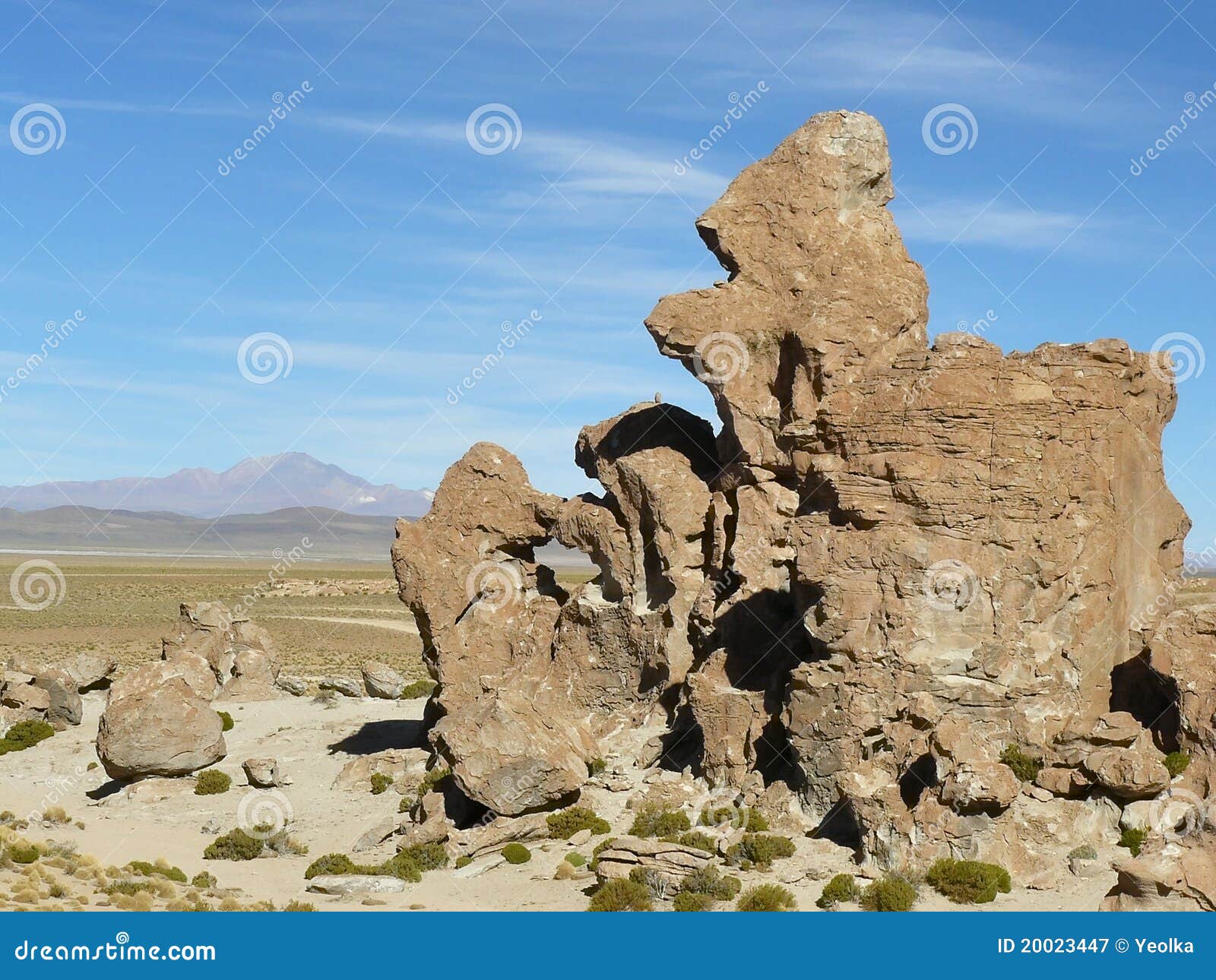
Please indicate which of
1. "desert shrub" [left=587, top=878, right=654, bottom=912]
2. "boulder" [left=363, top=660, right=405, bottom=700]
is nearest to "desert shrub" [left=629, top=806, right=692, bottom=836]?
"desert shrub" [left=587, top=878, right=654, bottom=912]

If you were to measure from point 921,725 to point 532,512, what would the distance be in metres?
14.4

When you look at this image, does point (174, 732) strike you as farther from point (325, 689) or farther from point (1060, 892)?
point (1060, 892)

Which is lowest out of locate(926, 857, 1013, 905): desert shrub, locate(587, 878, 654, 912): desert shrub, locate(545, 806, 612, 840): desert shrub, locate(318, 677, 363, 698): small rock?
locate(587, 878, 654, 912): desert shrub

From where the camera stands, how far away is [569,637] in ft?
115

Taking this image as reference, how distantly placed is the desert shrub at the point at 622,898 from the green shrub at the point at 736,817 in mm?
3511

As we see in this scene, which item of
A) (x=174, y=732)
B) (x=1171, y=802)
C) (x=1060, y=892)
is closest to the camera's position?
(x=1060, y=892)

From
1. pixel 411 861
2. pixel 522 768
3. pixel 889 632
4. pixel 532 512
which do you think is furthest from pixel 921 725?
pixel 532 512

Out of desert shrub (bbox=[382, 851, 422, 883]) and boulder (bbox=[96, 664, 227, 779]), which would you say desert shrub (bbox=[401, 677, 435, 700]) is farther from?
desert shrub (bbox=[382, 851, 422, 883])

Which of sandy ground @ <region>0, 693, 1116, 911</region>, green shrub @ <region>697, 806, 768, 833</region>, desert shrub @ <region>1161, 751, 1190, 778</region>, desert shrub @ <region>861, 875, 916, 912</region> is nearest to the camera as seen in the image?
desert shrub @ <region>861, 875, 916, 912</region>

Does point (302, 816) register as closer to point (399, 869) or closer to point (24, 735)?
point (399, 869)

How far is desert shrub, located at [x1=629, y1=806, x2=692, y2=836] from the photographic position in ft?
93.5

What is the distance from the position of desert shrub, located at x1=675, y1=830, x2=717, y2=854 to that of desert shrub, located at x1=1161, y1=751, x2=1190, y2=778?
921 centimetres

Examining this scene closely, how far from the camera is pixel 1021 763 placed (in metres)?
26.6

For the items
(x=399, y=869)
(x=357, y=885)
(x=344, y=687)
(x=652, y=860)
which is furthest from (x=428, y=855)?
(x=344, y=687)
